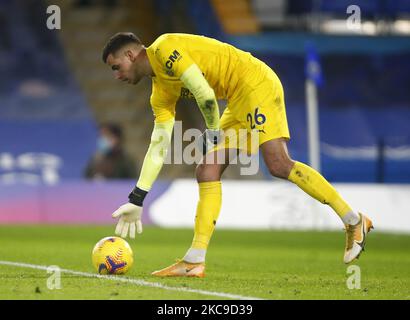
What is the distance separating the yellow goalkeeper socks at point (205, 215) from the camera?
8.37 meters

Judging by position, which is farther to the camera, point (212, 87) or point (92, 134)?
point (92, 134)

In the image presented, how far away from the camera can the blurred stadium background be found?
22047 mm

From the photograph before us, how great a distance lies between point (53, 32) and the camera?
2369cm

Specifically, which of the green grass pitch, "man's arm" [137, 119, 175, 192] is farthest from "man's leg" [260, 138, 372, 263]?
"man's arm" [137, 119, 175, 192]

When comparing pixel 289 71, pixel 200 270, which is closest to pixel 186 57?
pixel 200 270

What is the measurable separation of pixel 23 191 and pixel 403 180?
7.85 metres

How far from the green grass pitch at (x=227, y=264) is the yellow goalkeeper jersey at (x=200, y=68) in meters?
1.55

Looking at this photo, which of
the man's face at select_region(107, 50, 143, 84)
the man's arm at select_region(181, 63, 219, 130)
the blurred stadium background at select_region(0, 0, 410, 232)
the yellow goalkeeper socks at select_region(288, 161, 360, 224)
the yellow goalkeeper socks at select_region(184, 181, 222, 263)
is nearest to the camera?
the man's arm at select_region(181, 63, 219, 130)

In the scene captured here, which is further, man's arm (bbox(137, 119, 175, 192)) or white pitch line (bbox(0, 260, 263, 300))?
man's arm (bbox(137, 119, 175, 192))

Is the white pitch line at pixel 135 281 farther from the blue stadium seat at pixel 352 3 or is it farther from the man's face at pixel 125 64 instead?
the blue stadium seat at pixel 352 3

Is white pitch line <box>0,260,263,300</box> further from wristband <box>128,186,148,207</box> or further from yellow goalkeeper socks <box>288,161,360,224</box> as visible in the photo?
yellow goalkeeper socks <box>288,161,360,224</box>

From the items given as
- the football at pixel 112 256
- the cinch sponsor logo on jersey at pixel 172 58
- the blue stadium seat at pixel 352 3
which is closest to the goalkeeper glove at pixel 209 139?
the cinch sponsor logo on jersey at pixel 172 58

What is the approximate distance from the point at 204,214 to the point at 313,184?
38.0 inches
